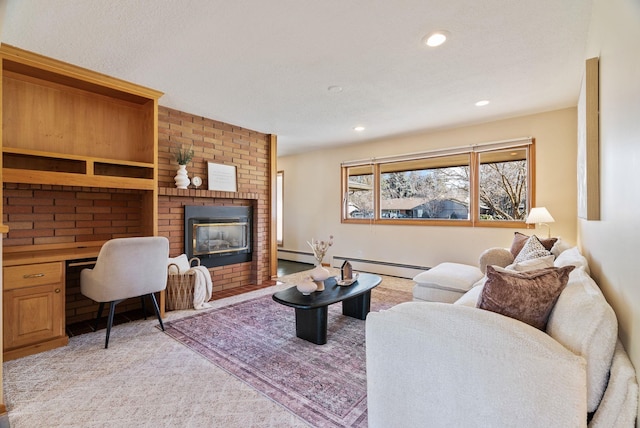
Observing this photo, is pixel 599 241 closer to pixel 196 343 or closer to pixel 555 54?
pixel 555 54

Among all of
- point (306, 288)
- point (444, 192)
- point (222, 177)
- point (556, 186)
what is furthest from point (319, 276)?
point (556, 186)

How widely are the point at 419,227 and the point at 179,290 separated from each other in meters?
3.58

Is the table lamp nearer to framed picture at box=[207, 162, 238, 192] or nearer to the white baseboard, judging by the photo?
the white baseboard

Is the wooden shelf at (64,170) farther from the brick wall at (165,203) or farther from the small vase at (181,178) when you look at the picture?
the small vase at (181,178)

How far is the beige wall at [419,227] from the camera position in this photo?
3639mm

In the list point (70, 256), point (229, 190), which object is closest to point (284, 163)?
point (229, 190)

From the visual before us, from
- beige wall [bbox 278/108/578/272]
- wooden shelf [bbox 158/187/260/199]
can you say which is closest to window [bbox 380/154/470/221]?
beige wall [bbox 278/108/578/272]

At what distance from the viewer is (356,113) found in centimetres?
376

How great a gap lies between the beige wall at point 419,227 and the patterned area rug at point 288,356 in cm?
184

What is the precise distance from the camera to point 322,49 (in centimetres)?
227

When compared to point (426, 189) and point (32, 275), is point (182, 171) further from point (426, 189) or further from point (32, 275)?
point (426, 189)

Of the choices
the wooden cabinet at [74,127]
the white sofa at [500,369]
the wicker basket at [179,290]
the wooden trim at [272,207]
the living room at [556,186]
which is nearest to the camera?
A: the white sofa at [500,369]

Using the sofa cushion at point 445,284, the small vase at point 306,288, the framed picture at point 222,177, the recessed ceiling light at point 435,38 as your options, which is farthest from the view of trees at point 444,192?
the small vase at point 306,288

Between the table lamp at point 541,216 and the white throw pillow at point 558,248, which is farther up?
the table lamp at point 541,216
